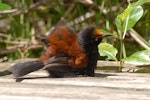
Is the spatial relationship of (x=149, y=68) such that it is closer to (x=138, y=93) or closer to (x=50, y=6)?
(x=138, y=93)

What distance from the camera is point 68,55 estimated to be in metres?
2.73

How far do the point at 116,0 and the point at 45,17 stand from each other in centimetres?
148

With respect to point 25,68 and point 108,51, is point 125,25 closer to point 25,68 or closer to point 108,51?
point 108,51

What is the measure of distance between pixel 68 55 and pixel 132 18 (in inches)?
24.7

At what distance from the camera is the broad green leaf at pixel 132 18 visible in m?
3.10

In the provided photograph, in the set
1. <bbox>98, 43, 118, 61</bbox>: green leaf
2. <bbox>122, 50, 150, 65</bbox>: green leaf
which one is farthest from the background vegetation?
<bbox>122, 50, 150, 65</bbox>: green leaf

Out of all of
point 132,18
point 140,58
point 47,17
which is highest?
point 132,18

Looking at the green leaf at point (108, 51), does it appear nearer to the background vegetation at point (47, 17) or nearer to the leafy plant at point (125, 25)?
the leafy plant at point (125, 25)

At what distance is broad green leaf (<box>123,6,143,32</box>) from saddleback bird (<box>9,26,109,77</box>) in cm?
37

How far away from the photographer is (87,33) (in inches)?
109

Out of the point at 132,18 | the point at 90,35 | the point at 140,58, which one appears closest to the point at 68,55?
the point at 90,35

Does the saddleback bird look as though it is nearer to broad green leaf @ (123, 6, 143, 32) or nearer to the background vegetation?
broad green leaf @ (123, 6, 143, 32)

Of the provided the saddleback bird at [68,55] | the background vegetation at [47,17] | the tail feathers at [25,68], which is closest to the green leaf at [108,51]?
the saddleback bird at [68,55]

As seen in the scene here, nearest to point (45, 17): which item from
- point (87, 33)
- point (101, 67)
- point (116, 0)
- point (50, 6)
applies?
point (50, 6)
